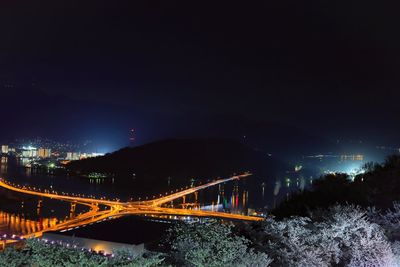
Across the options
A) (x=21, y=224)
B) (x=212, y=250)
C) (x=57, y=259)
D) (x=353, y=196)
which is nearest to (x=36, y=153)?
(x=21, y=224)

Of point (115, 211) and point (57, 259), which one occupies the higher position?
point (57, 259)

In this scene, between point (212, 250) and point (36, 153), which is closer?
point (212, 250)

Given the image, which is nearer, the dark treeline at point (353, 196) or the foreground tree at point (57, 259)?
the foreground tree at point (57, 259)

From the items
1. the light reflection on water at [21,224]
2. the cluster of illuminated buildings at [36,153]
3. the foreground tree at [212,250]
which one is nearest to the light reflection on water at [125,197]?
the light reflection on water at [21,224]

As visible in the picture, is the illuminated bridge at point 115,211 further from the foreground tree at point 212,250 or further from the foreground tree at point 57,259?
the foreground tree at point 57,259

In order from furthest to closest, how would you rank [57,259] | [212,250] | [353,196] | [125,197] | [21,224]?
[125,197]
[21,224]
[353,196]
[212,250]
[57,259]

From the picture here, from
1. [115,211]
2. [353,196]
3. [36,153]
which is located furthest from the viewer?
[36,153]

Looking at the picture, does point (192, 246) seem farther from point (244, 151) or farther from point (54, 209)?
point (244, 151)

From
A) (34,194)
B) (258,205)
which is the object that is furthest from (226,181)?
(34,194)

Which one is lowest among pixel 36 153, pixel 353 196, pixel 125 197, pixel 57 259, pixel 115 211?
pixel 115 211

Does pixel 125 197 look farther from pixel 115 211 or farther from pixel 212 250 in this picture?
pixel 212 250

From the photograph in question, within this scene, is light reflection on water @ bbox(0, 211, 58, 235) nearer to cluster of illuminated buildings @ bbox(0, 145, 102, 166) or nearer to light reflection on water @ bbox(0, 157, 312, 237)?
light reflection on water @ bbox(0, 157, 312, 237)

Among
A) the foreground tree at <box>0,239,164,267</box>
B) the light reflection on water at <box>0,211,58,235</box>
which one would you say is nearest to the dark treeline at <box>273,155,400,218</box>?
the foreground tree at <box>0,239,164,267</box>
